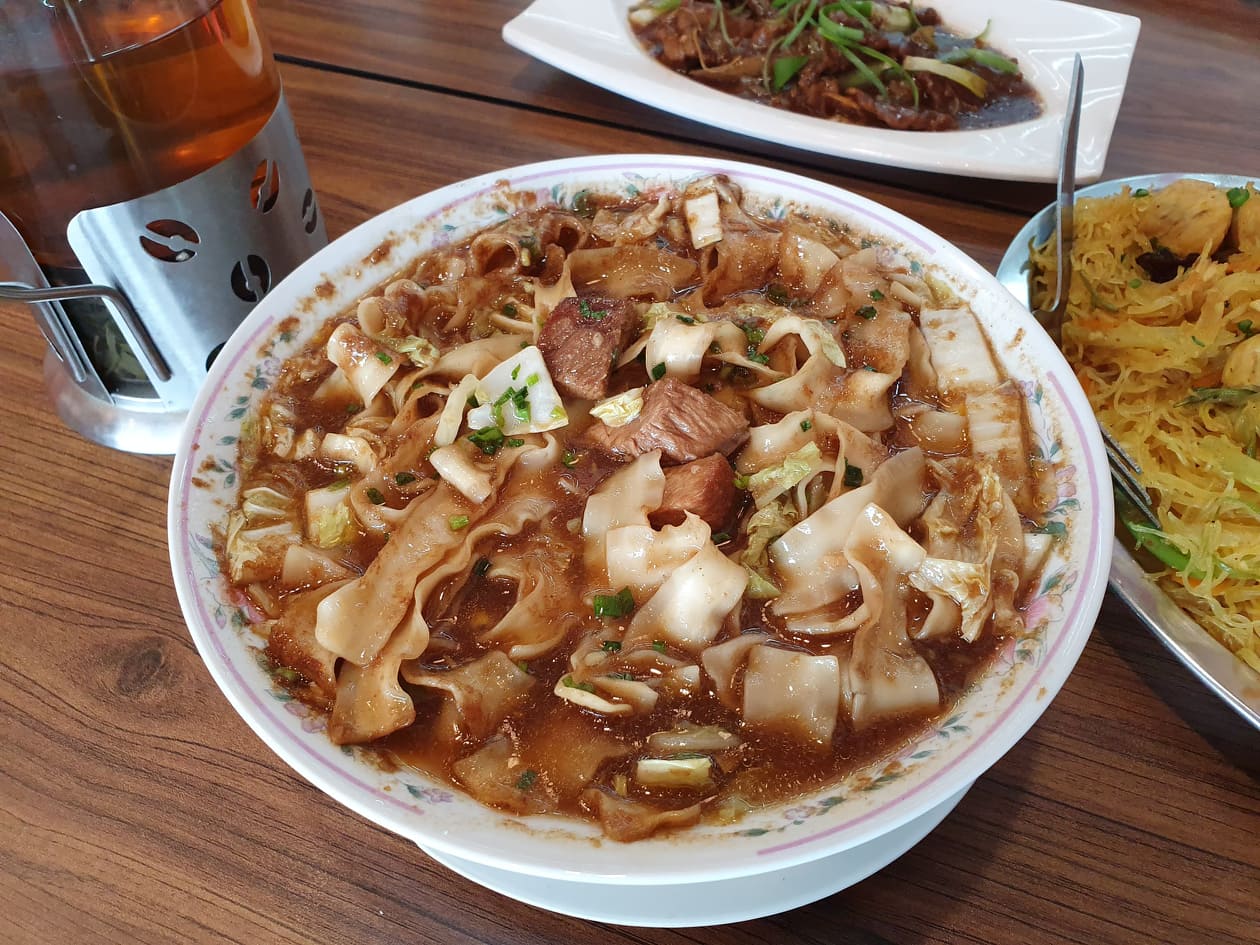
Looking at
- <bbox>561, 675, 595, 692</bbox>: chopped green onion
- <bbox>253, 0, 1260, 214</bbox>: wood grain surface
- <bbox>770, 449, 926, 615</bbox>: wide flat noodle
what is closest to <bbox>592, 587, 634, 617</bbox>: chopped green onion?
<bbox>561, 675, 595, 692</bbox>: chopped green onion

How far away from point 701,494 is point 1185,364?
155 cm

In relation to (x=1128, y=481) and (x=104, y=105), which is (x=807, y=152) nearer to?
(x=1128, y=481)

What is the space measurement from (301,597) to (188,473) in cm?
39

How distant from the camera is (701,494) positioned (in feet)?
6.73

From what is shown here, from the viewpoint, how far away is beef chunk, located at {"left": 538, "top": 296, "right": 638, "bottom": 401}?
2.31 metres

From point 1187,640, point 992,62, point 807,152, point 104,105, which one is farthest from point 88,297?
point 992,62

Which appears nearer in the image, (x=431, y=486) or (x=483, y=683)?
(x=483, y=683)

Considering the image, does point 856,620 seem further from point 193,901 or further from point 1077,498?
point 193,901

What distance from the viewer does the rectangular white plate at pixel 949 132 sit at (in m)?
3.23

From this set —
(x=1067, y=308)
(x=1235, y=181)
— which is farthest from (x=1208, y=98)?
(x=1067, y=308)

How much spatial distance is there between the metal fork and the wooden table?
0.29 m

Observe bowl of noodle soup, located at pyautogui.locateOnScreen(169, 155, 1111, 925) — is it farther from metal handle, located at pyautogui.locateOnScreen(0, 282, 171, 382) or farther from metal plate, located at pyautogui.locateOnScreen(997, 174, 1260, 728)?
metal handle, located at pyautogui.locateOnScreen(0, 282, 171, 382)

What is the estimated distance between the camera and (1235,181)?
298 centimetres

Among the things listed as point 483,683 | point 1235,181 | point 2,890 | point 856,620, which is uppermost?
point 1235,181
